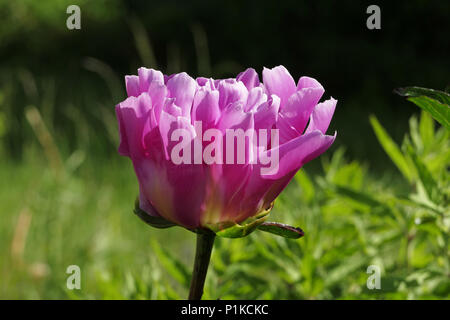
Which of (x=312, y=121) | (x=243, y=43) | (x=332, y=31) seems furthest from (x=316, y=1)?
(x=312, y=121)

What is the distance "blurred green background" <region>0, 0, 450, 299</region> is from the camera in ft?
2.99

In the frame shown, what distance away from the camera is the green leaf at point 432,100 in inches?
19.7

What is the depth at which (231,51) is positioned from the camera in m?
5.83

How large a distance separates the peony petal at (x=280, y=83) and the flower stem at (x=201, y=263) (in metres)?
0.13

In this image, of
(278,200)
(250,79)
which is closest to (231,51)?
(278,200)

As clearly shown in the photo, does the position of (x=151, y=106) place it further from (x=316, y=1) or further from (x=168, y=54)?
(x=168, y=54)

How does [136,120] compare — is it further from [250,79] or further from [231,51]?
[231,51]

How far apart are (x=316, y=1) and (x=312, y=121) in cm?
496

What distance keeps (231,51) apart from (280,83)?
5385 mm

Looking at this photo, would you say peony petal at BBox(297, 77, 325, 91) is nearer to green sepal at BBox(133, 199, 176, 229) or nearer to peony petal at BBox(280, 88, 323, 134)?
peony petal at BBox(280, 88, 323, 134)

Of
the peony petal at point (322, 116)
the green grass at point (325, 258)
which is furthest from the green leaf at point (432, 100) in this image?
the green grass at point (325, 258)

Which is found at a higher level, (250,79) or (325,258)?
(250,79)

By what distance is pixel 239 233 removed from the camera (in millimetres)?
497

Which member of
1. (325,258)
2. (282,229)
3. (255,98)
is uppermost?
(255,98)
